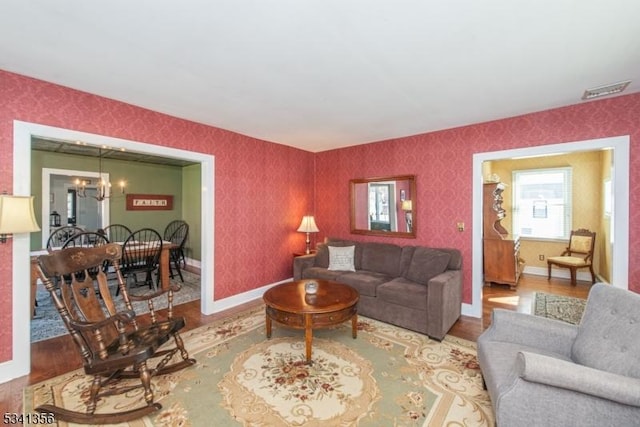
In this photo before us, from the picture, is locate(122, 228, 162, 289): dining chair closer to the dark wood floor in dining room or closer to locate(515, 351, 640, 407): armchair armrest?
the dark wood floor in dining room

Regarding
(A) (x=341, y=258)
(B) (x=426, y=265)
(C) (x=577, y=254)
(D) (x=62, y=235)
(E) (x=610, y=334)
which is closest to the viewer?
(E) (x=610, y=334)

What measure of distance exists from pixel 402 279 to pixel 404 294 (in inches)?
19.8

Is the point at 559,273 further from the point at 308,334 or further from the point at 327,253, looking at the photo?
the point at 308,334

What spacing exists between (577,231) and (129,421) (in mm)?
6851

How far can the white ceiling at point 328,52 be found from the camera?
5.17ft

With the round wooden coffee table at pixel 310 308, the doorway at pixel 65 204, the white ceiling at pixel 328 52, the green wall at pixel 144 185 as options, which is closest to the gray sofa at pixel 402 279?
the round wooden coffee table at pixel 310 308

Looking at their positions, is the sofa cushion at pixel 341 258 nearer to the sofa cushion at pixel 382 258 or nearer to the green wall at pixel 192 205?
the sofa cushion at pixel 382 258

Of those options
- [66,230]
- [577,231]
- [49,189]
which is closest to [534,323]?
[577,231]

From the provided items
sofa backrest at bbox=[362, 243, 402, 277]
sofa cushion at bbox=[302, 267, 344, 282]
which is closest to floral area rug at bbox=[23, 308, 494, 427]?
sofa cushion at bbox=[302, 267, 344, 282]

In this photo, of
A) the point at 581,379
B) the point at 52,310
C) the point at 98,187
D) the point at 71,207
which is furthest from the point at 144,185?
the point at 581,379

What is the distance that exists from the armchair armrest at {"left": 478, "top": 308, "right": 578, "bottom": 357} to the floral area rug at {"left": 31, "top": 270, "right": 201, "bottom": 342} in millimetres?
3922

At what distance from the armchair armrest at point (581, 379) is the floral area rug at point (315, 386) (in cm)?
68

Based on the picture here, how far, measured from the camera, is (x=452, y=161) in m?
3.78

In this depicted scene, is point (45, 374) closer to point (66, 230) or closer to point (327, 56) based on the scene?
point (327, 56)
